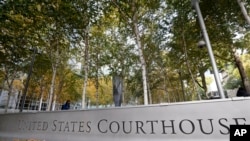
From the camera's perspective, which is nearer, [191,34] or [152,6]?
[152,6]

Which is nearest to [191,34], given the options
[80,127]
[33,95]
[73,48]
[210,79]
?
[73,48]

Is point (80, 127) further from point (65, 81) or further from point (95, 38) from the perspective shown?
point (65, 81)

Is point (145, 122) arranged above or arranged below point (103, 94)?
below

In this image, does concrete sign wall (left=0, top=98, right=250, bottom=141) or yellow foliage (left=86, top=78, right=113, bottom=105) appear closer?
concrete sign wall (left=0, top=98, right=250, bottom=141)

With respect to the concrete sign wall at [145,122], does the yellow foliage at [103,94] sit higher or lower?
higher

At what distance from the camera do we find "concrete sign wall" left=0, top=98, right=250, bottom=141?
12.3ft

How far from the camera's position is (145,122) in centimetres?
452

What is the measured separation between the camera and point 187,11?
16094 mm

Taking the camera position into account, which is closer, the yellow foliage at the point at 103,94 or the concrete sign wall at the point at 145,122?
the concrete sign wall at the point at 145,122

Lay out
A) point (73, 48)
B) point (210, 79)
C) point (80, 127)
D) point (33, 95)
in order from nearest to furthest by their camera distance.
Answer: point (80, 127) < point (73, 48) < point (33, 95) < point (210, 79)

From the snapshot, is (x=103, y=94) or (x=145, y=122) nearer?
(x=145, y=122)

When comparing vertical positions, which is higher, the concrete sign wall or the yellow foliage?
the yellow foliage

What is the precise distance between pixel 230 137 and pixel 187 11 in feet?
46.3

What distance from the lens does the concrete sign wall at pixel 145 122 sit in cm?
376
